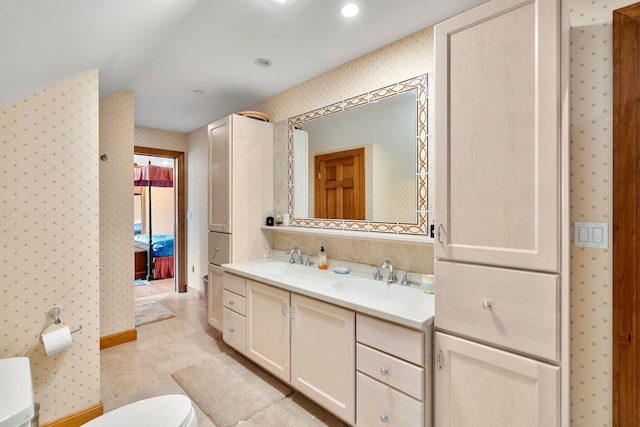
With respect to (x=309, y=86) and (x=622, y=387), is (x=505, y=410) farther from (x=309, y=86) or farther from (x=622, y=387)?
(x=309, y=86)

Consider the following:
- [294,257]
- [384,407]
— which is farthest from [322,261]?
[384,407]

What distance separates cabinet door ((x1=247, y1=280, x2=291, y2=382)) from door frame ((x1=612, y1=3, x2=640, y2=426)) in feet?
5.32

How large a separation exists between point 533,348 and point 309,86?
2434mm

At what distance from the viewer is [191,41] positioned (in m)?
2.05

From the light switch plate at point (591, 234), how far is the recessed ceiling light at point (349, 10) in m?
1.58

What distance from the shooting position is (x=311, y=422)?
182 centimetres

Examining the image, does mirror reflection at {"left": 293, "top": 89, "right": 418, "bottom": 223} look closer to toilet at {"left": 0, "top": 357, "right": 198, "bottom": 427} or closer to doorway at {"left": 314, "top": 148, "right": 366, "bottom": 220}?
doorway at {"left": 314, "top": 148, "right": 366, "bottom": 220}

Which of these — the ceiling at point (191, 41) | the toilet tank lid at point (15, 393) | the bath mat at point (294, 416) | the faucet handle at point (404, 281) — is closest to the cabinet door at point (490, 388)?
the faucet handle at point (404, 281)

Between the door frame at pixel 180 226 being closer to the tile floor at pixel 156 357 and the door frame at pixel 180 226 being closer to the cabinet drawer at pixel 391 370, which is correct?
the tile floor at pixel 156 357

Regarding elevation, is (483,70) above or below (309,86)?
below

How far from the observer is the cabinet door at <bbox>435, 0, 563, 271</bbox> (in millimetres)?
1112

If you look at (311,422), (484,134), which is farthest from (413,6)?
(311,422)

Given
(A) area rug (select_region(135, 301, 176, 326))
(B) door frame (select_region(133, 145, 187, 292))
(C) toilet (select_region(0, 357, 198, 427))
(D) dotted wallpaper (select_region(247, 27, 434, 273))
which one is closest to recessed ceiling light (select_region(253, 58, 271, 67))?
(D) dotted wallpaper (select_region(247, 27, 434, 273))

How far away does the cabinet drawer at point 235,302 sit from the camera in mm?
2367
